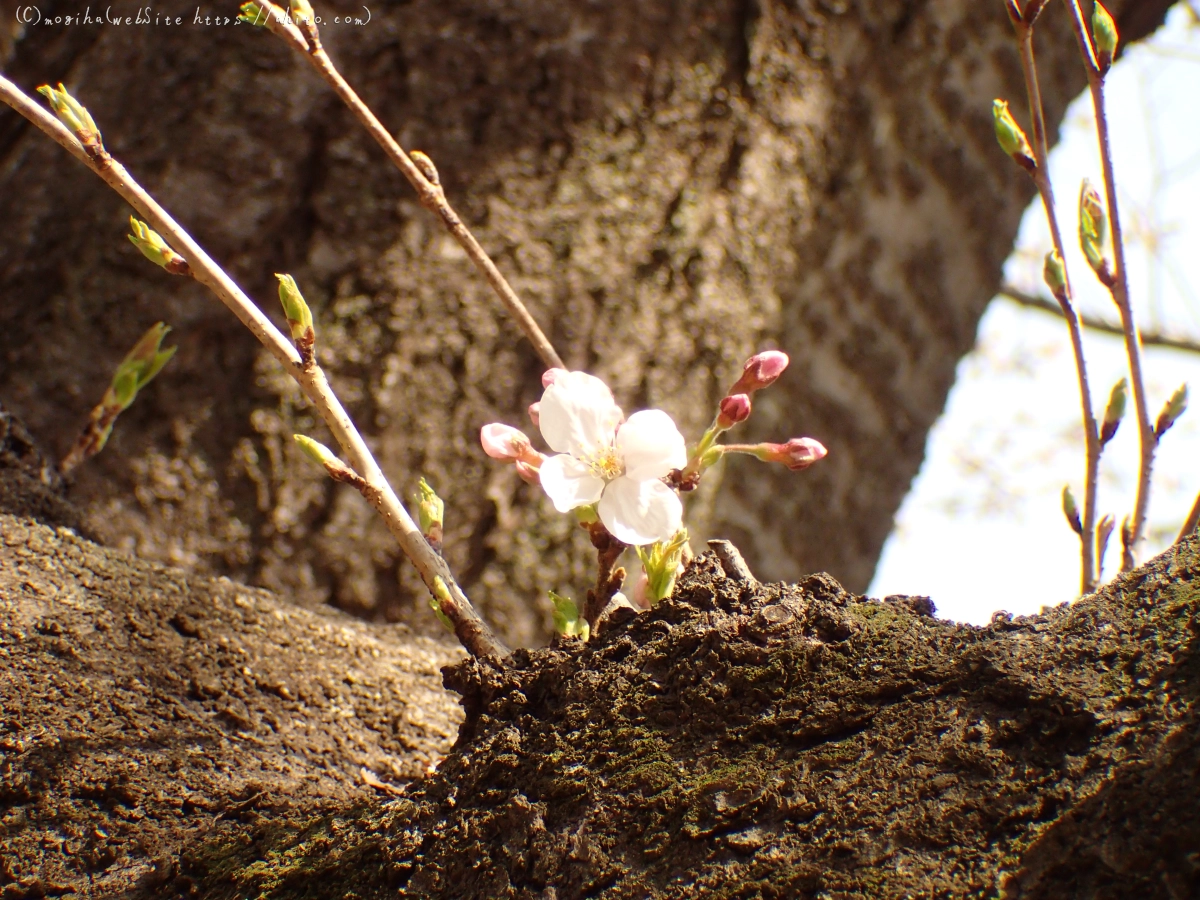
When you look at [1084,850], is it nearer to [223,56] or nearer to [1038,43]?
[223,56]

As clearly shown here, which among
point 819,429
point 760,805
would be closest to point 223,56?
point 819,429

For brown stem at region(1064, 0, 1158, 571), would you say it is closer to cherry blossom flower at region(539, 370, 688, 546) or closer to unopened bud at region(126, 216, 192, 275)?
cherry blossom flower at region(539, 370, 688, 546)

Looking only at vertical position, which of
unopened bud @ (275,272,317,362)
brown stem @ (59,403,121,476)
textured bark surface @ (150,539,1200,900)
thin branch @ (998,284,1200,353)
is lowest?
textured bark surface @ (150,539,1200,900)

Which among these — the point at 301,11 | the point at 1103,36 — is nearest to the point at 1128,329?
the point at 1103,36

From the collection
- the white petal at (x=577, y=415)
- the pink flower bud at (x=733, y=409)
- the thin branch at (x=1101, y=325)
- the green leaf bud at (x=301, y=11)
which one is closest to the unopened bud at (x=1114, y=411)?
the pink flower bud at (x=733, y=409)

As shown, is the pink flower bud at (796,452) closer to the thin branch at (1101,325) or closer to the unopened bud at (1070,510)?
the unopened bud at (1070,510)

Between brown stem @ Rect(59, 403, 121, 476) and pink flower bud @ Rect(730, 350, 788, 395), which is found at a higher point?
brown stem @ Rect(59, 403, 121, 476)

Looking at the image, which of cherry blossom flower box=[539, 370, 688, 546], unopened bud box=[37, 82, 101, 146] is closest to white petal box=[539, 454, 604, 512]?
cherry blossom flower box=[539, 370, 688, 546]

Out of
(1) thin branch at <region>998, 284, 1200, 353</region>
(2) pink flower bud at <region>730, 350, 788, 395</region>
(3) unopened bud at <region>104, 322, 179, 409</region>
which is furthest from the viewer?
(1) thin branch at <region>998, 284, 1200, 353</region>
